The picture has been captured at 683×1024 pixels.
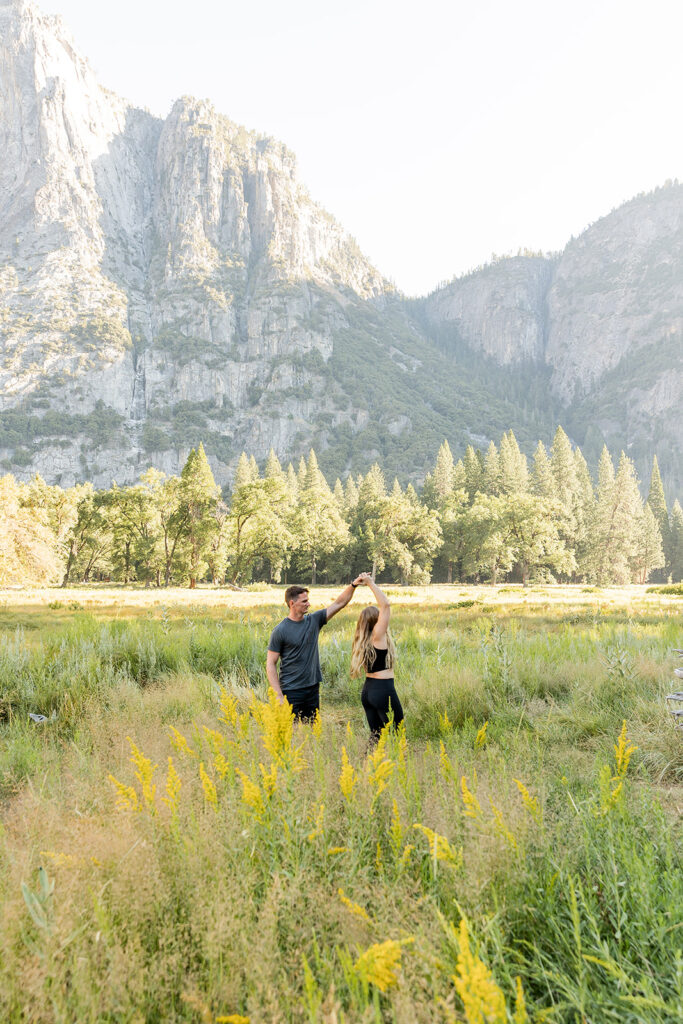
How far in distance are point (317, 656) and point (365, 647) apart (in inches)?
28.9

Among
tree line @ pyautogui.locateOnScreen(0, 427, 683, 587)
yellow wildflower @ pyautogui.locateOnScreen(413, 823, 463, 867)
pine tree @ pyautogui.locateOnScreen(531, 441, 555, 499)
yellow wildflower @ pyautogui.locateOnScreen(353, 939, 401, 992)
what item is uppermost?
pine tree @ pyautogui.locateOnScreen(531, 441, 555, 499)

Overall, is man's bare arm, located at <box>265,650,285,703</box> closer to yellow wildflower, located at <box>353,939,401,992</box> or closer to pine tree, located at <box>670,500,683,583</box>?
yellow wildflower, located at <box>353,939,401,992</box>

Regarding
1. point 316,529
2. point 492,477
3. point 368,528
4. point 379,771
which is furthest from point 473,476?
point 379,771

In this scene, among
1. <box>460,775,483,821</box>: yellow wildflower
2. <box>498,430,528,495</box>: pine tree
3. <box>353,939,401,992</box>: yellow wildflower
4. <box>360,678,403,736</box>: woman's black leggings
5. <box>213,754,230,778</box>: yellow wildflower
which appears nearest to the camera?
<box>353,939,401,992</box>: yellow wildflower

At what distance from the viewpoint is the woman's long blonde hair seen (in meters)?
5.54

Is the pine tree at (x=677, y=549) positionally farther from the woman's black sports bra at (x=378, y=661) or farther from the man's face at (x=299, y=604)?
the man's face at (x=299, y=604)

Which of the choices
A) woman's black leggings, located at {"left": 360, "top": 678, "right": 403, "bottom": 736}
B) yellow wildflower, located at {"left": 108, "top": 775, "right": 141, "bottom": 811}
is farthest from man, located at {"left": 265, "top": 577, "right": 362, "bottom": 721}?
yellow wildflower, located at {"left": 108, "top": 775, "right": 141, "bottom": 811}

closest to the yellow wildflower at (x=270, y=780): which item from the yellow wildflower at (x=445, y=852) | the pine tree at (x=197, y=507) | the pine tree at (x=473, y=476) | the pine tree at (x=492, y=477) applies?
the yellow wildflower at (x=445, y=852)

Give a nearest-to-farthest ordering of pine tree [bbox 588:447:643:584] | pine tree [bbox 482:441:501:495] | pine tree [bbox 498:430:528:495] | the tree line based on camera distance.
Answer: the tree line < pine tree [bbox 588:447:643:584] < pine tree [bbox 498:430:528:495] < pine tree [bbox 482:441:501:495]

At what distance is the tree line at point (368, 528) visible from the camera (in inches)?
2200

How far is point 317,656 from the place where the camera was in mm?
6004

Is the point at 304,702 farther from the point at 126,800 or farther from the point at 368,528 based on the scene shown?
the point at 368,528

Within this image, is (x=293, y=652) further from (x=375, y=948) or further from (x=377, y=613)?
(x=375, y=948)

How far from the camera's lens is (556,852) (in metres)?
2.59
